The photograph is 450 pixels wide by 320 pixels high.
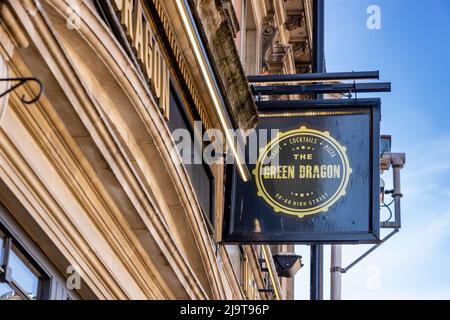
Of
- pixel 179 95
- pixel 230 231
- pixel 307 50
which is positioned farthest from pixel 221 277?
pixel 307 50

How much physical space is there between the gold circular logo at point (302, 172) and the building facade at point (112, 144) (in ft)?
1.52

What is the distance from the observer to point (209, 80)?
13008 millimetres

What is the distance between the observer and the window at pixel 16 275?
997cm

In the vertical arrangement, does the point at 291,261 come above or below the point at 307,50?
below

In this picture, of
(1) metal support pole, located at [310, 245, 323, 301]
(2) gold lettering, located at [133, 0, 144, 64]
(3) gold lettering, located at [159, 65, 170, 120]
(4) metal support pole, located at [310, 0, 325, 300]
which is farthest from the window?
(1) metal support pole, located at [310, 245, 323, 301]

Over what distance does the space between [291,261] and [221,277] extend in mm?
7476

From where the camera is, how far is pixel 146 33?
13.2 metres

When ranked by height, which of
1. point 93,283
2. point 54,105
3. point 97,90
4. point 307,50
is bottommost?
point 93,283

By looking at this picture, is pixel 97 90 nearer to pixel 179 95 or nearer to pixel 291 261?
pixel 179 95

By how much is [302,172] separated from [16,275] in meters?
4.96

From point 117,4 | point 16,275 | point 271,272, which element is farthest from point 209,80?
point 271,272

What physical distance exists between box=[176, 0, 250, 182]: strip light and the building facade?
18mm

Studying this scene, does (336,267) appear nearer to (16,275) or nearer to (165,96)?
(165,96)
